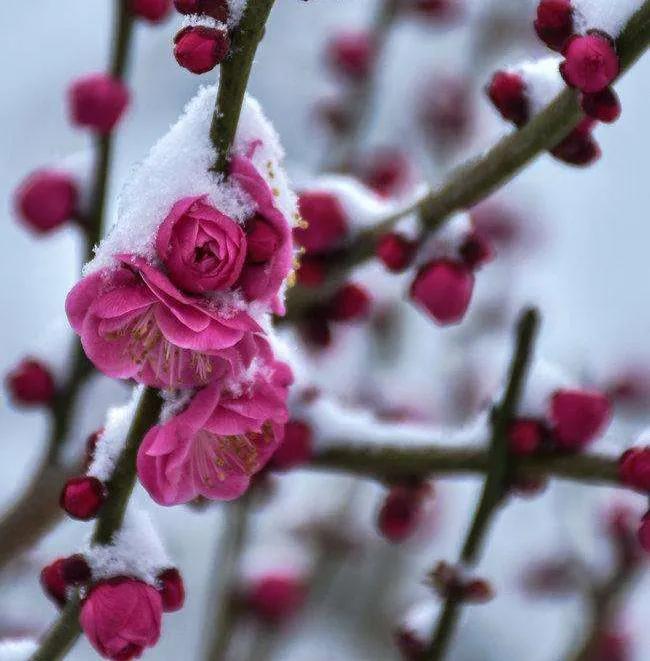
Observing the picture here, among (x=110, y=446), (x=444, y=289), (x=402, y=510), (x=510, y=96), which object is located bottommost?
(x=110, y=446)

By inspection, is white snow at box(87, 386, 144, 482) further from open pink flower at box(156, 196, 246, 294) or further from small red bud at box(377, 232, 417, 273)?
small red bud at box(377, 232, 417, 273)

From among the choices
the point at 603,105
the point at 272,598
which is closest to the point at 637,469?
the point at 603,105

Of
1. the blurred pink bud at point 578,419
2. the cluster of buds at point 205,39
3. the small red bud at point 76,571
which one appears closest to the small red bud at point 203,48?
the cluster of buds at point 205,39

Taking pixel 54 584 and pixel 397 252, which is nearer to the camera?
pixel 54 584

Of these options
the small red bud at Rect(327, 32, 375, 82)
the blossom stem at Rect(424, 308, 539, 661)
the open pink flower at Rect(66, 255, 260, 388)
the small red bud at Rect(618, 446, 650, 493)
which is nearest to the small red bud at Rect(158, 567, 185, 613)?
the open pink flower at Rect(66, 255, 260, 388)

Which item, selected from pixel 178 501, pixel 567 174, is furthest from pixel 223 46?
pixel 567 174

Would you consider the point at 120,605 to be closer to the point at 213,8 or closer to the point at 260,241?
the point at 260,241
